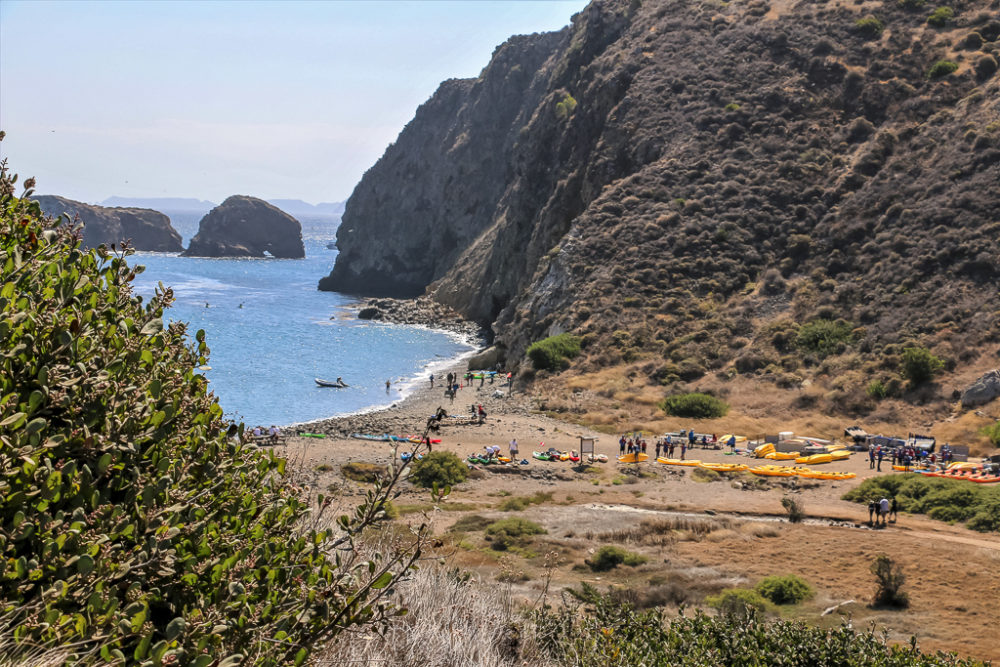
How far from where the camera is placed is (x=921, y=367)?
4047cm

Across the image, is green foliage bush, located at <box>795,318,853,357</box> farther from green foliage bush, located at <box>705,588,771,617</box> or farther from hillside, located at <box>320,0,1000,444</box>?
green foliage bush, located at <box>705,588,771,617</box>

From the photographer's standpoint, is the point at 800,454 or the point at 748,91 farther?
the point at 748,91

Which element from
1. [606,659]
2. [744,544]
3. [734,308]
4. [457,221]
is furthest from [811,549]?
[457,221]

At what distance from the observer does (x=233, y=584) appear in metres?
3.73

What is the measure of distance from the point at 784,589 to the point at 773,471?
14.5 meters

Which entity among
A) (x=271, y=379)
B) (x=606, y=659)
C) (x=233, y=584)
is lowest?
(x=271, y=379)

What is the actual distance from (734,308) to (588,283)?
11211mm

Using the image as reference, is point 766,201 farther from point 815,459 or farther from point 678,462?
point 678,462

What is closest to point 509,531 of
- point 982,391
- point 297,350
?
point 982,391

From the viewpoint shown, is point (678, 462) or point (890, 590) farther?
point (678, 462)

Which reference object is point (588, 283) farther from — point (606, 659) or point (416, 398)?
point (606, 659)

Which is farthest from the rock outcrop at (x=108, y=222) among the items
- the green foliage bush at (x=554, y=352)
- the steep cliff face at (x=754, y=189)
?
the green foliage bush at (x=554, y=352)

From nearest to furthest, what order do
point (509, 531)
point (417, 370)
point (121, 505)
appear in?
point (121, 505), point (509, 531), point (417, 370)

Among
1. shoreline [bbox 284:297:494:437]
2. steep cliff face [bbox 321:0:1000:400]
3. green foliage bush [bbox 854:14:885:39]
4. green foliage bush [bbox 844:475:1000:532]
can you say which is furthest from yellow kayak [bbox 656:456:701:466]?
green foliage bush [bbox 854:14:885:39]
